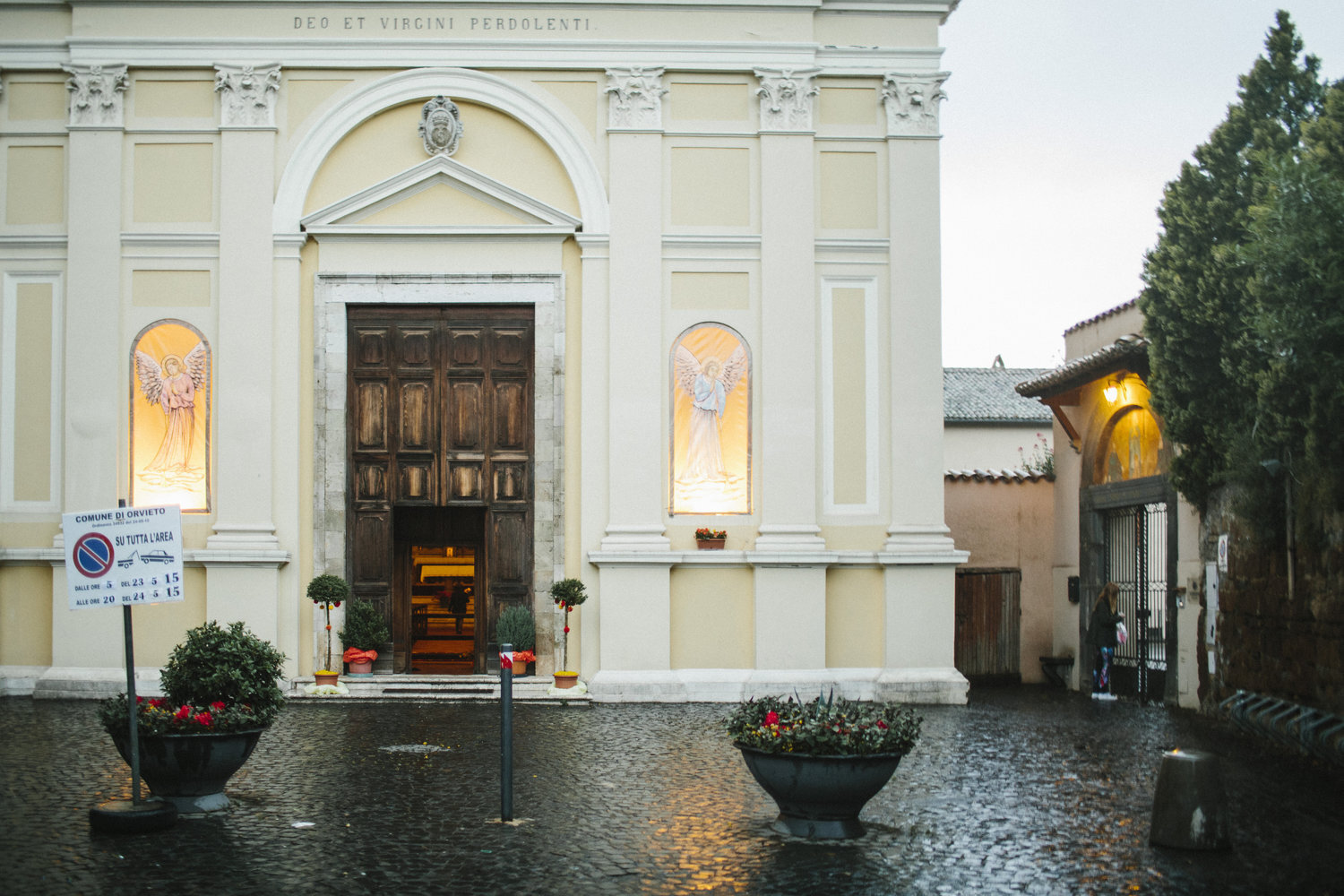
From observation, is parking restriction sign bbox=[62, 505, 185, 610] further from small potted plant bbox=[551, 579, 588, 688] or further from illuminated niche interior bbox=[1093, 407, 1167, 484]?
illuminated niche interior bbox=[1093, 407, 1167, 484]

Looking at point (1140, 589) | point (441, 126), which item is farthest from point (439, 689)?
point (1140, 589)

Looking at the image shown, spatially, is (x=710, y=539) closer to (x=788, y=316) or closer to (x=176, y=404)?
(x=788, y=316)

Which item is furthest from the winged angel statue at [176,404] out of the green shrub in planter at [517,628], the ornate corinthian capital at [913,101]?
the ornate corinthian capital at [913,101]

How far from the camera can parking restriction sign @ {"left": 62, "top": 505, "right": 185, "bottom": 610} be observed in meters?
8.91

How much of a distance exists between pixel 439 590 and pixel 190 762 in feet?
32.1

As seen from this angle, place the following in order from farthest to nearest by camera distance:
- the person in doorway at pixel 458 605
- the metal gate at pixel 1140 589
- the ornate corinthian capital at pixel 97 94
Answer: the person in doorway at pixel 458 605
the metal gate at pixel 1140 589
the ornate corinthian capital at pixel 97 94

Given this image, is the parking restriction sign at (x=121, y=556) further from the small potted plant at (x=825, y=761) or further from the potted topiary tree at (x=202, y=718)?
the small potted plant at (x=825, y=761)

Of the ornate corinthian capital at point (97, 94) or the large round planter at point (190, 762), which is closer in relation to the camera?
the large round planter at point (190, 762)

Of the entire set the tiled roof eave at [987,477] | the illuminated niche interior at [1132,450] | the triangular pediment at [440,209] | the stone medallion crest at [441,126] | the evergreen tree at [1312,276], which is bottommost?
the tiled roof eave at [987,477]

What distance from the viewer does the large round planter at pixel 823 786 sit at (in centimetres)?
839

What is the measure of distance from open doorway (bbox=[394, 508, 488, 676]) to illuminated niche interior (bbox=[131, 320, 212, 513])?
2.75 m

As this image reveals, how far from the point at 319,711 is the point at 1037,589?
37.1ft

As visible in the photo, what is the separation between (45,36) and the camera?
1739 centimetres

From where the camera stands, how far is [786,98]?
1738cm
